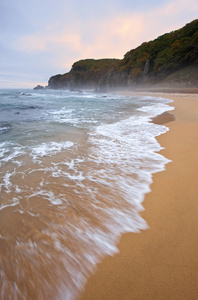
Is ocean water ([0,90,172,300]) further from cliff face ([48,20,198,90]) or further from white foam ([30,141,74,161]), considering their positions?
cliff face ([48,20,198,90])

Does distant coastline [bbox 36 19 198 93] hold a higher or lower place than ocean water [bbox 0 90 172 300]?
higher

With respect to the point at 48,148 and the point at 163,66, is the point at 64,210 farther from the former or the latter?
the point at 163,66

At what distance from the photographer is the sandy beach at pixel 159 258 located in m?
1.18

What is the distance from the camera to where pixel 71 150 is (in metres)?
4.22

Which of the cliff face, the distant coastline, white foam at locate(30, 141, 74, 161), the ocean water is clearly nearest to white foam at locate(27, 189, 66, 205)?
the ocean water

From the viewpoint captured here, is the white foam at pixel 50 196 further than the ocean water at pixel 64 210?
Yes

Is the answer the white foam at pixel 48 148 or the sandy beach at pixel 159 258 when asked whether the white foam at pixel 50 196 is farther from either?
the white foam at pixel 48 148

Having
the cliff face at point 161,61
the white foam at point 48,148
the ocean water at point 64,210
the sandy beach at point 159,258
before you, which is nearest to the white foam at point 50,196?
the ocean water at point 64,210

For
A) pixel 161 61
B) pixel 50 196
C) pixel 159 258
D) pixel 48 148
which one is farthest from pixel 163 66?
pixel 159 258

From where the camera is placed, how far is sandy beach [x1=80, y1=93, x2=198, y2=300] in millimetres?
1183

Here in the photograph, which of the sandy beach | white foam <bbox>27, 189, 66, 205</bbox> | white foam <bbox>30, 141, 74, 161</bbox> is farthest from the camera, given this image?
white foam <bbox>30, 141, 74, 161</bbox>

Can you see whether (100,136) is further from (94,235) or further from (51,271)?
(51,271)

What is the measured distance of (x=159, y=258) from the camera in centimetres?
140

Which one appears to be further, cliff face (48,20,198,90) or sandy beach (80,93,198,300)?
cliff face (48,20,198,90)
